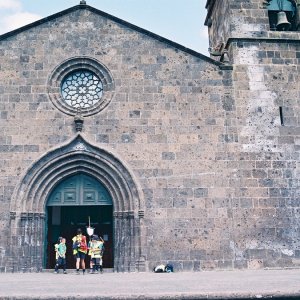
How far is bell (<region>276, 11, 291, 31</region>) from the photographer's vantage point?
13.8 metres

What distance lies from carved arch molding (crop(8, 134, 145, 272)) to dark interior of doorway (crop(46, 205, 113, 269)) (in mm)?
1756

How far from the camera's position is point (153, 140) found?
1274cm

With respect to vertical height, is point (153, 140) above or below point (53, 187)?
above

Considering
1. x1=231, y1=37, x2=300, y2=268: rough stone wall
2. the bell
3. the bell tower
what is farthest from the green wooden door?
the bell

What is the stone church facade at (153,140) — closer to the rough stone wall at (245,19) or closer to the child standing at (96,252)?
the rough stone wall at (245,19)

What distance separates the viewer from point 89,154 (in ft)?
41.2

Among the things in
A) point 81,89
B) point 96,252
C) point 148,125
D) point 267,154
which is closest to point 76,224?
point 96,252

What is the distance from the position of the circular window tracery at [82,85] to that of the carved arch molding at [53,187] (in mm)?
1247

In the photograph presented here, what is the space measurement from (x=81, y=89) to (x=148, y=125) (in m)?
2.39

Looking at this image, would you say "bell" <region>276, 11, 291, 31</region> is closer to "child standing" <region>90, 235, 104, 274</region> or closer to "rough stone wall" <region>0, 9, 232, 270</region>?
"rough stone wall" <region>0, 9, 232, 270</region>

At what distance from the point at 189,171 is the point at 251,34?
485 centimetres

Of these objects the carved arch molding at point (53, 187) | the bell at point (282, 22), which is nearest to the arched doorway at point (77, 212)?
the carved arch molding at point (53, 187)

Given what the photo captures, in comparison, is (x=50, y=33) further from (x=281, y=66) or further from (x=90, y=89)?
(x=281, y=66)

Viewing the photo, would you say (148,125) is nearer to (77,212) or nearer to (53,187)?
(53,187)
